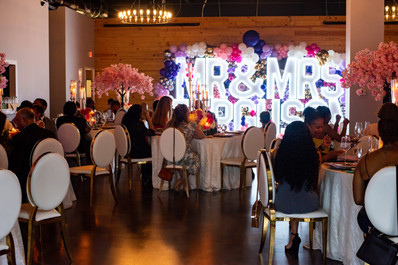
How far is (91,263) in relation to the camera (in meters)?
5.19

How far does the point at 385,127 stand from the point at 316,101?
38.6ft

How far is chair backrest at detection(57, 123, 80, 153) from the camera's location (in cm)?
910

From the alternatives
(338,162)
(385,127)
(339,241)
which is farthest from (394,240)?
(338,162)

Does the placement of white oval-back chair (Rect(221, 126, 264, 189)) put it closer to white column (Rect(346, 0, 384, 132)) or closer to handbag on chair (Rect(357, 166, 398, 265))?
white column (Rect(346, 0, 384, 132))

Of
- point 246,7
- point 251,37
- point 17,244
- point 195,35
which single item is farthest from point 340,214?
point 246,7

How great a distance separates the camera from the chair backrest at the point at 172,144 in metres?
8.36

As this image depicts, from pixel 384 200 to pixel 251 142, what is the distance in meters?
4.93

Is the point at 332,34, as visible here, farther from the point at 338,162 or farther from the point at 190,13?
the point at 338,162

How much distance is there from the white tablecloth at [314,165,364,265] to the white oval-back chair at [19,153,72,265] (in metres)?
2.28

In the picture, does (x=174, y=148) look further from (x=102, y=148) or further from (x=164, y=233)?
(x=164, y=233)

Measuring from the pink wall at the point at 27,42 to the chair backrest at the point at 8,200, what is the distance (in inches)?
310

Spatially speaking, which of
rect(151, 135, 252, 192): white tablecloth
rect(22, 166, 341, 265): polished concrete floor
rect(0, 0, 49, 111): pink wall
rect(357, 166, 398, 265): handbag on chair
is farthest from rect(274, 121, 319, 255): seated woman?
rect(0, 0, 49, 111): pink wall

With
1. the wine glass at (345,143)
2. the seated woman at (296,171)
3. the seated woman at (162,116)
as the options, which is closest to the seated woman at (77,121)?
the seated woman at (162,116)

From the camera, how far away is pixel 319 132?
6.17 meters
